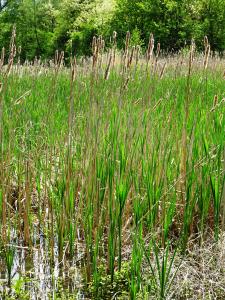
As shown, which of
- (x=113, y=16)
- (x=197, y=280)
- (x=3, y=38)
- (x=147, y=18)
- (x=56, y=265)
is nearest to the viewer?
(x=197, y=280)

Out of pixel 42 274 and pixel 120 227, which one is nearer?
pixel 120 227

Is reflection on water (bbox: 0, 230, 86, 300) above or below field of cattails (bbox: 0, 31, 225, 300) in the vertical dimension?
below

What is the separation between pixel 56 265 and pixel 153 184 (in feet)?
2.11

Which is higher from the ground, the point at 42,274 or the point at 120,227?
the point at 120,227

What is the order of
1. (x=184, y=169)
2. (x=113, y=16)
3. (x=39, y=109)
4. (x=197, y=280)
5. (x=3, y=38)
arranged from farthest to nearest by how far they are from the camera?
1. (x=3, y=38)
2. (x=113, y=16)
3. (x=39, y=109)
4. (x=184, y=169)
5. (x=197, y=280)

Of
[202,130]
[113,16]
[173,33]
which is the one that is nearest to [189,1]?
[173,33]

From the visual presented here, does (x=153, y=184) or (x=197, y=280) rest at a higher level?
(x=153, y=184)

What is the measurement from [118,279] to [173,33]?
60.0 ft

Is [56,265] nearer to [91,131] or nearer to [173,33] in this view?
[91,131]

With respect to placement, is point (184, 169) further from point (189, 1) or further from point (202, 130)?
point (189, 1)

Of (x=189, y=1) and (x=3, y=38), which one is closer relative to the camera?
(x=189, y=1)

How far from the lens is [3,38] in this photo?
3344cm

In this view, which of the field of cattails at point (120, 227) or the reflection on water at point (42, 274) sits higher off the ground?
the field of cattails at point (120, 227)

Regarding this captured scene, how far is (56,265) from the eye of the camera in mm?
2188
